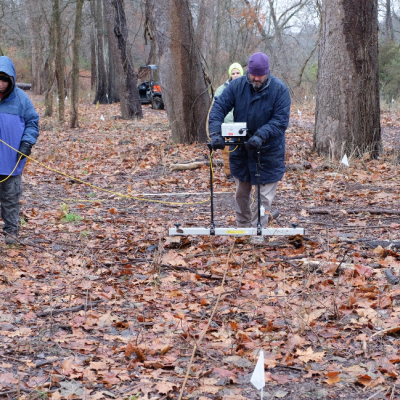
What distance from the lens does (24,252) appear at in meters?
6.01

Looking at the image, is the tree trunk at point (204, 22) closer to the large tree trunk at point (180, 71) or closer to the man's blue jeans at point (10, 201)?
the large tree trunk at point (180, 71)

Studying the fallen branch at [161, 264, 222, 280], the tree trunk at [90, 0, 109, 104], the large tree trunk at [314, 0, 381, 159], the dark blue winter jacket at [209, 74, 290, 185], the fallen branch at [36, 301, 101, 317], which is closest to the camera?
the fallen branch at [36, 301, 101, 317]

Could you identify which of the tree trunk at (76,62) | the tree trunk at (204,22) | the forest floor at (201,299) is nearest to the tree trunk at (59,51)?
the tree trunk at (76,62)

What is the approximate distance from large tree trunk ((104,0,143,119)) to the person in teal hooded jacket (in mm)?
13712

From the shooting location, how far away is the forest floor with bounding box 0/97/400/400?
3.38 metres

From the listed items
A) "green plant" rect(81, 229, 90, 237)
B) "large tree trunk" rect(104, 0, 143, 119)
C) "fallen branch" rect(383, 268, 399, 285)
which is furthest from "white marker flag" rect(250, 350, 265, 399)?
"large tree trunk" rect(104, 0, 143, 119)

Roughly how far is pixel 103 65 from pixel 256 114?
24.9 metres

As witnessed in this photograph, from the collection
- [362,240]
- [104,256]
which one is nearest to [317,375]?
[362,240]

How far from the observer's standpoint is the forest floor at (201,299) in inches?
133

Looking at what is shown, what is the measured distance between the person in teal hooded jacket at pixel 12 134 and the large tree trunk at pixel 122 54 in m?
13.7

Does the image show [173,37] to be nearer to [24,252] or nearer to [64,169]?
[64,169]

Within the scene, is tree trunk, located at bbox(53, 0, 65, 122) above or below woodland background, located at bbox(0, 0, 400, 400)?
above

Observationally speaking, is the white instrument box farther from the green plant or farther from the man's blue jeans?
the man's blue jeans

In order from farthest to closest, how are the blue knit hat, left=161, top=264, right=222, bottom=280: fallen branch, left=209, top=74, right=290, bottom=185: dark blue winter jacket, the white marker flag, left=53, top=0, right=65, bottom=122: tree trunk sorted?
left=53, top=0, right=65, bottom=122: tree trunk, left=209, top=74, right=290, bottom=185: dark blue winter jacket, the blue knit hat, left=161, top=264, right=222, bottom=280: fallen branch, the white marker flag
